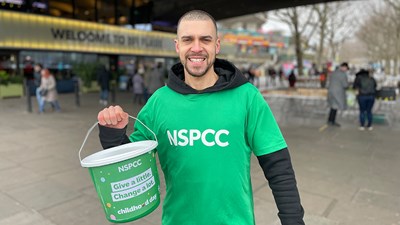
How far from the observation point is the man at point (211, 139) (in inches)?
62.4

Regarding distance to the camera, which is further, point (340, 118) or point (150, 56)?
point (150, 56)

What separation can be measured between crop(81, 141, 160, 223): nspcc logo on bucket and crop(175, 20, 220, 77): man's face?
44 centimetres

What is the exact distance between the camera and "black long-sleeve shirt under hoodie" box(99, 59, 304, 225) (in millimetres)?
1521

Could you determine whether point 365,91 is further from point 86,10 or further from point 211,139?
point 86,10

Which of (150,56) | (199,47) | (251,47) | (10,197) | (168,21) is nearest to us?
(199,47)

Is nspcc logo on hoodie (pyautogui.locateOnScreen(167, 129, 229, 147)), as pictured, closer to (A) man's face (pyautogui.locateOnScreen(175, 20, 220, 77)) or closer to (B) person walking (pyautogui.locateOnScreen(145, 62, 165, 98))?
(A) man's face (pyautogui.locateOnScreen(175, 20, 220, 77))

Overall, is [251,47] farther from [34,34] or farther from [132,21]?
[34,34]

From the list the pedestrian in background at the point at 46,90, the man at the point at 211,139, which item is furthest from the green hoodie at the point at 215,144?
the pedestrian in background at the point at 46,90

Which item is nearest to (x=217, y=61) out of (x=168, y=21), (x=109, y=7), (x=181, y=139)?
(x=181, y=139)

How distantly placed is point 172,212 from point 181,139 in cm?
42

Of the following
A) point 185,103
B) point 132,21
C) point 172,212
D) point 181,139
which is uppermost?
point 132,21

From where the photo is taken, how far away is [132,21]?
22125mm

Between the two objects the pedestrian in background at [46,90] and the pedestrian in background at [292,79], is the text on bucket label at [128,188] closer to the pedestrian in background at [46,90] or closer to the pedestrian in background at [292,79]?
the pedestrian in background at [46,90]

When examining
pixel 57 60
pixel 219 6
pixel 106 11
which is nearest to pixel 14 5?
pixel 57 60
